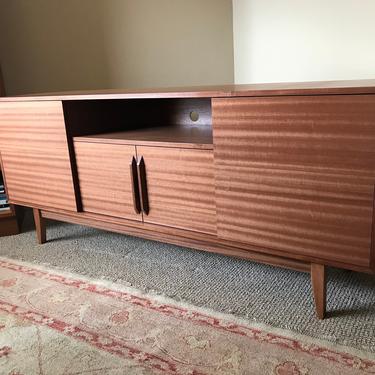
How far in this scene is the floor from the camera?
1105 mm

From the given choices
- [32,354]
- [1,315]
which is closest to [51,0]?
[1,315]

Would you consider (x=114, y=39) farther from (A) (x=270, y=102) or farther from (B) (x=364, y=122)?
(B) (x=364, y=122)

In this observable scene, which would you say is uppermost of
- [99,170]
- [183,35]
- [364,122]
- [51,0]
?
[51,0]

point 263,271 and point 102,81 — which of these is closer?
point 263,271

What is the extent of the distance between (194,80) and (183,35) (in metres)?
0.22

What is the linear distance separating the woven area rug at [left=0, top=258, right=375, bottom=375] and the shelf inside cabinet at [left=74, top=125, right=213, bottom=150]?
0.44 m

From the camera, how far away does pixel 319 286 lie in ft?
3.60

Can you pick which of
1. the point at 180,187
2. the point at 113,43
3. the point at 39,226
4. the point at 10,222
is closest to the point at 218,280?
the point at 180,187

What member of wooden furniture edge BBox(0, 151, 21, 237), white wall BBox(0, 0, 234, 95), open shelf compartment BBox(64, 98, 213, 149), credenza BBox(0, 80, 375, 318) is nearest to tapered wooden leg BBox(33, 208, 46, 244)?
credenza BBox(0, 80, 375, 318)

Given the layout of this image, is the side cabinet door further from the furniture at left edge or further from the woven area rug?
the woven area rug

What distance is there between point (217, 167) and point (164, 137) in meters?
0.27

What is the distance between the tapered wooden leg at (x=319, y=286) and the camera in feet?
3.56

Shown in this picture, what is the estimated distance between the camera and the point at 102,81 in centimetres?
218

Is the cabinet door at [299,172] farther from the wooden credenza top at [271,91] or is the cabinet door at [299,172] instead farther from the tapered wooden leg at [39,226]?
the tapered wooden leg at [39,226]
